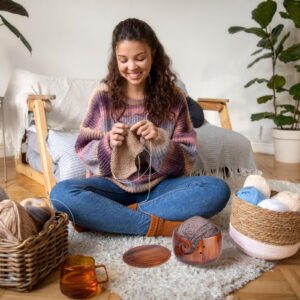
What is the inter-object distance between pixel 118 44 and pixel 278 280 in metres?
0.72

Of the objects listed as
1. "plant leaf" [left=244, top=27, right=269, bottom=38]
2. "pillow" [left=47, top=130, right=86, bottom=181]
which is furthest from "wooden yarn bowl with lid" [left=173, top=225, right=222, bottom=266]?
"plant leaf" [left=244, top=27, right=269, bottom=38]

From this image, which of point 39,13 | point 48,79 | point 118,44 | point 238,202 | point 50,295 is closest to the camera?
point 50,295

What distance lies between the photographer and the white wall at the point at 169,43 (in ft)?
6.73

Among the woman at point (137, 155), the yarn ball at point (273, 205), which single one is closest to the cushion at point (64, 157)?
the woman at point (137, 155)

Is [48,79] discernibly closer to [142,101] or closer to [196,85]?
[142,101]

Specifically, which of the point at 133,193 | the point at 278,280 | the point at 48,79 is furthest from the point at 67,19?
the point at 278,280

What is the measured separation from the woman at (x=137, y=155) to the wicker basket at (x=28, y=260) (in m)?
0.18

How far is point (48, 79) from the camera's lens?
5.63 ft

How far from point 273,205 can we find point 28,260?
560 millimetres

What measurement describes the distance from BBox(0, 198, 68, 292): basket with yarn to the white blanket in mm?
884

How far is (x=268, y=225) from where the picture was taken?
0.80 meters

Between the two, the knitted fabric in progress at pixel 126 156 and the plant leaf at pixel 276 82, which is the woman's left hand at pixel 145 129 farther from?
the plant leaf at pixel 276 82

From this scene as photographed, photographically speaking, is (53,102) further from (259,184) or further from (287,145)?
(287,145)

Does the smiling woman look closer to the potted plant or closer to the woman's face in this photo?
A: the woman's face
